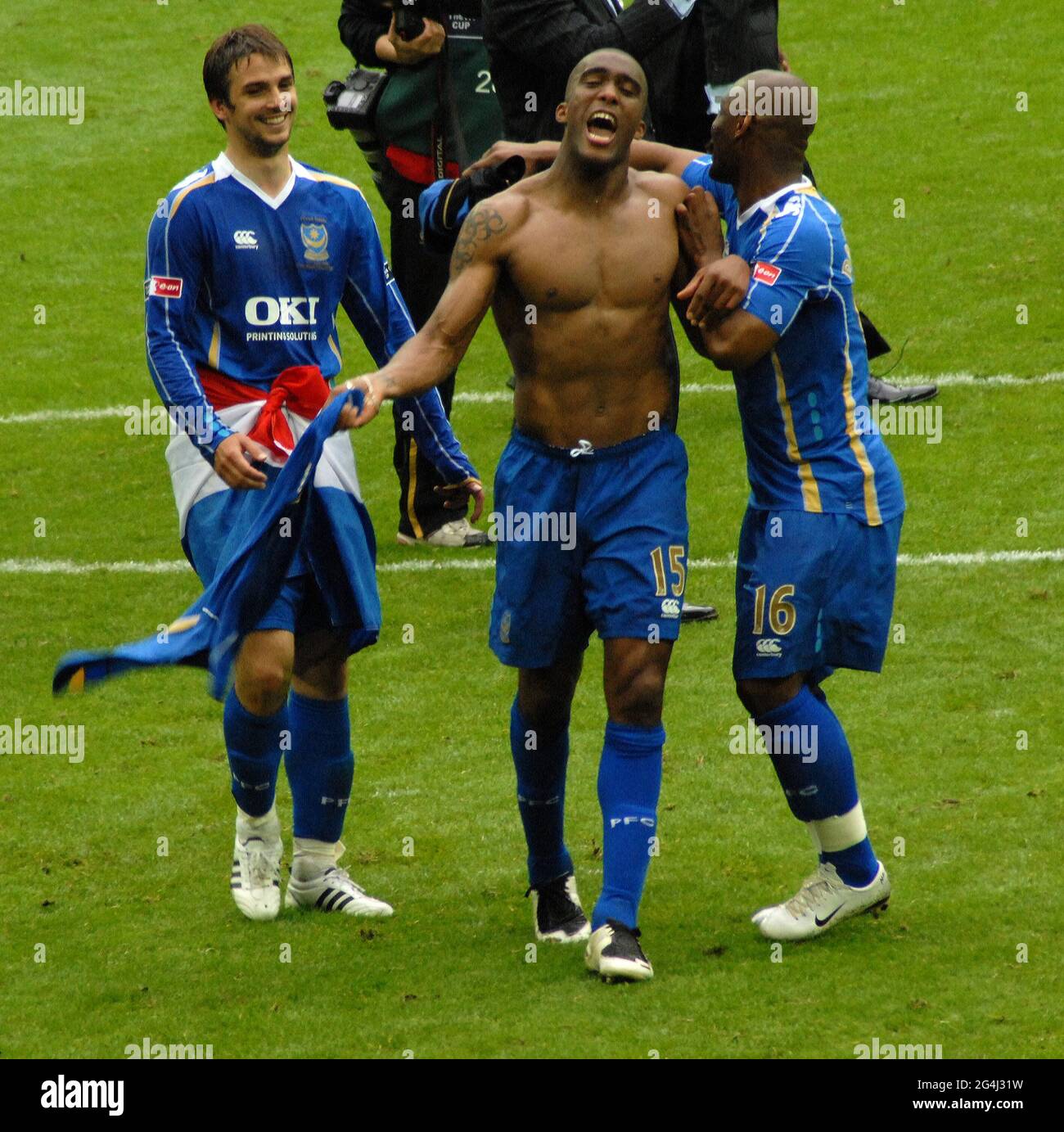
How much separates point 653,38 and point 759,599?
3181mm

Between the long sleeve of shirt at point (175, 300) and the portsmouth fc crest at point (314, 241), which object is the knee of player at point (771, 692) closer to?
the long sleeve of shirt at point (175, 300)

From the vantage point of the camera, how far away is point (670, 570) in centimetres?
564

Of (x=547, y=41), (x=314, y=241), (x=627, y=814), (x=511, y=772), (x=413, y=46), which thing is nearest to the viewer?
(x=627, y=814)

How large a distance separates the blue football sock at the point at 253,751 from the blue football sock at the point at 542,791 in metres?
0.72

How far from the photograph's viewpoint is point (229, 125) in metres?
6.07

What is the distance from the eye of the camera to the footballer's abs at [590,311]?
18.5 feet

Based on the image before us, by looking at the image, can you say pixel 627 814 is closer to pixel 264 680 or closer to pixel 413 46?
pixel 264 680

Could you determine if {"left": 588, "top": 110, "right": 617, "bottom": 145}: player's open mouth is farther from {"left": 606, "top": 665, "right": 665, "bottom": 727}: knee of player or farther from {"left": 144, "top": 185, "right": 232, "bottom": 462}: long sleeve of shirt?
{"left": 606, "top": 665, "right": 665, "bottom": 727}: knee of player

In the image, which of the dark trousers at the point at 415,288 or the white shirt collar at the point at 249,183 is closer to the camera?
the white shirt collar at the point at 249,183

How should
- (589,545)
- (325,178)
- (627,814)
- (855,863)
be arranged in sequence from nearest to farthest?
(627,814), (589,545), (855,863), (325,178)

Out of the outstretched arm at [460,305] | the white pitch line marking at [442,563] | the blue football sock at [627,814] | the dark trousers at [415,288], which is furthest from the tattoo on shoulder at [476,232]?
the dark trousers at [415,288]

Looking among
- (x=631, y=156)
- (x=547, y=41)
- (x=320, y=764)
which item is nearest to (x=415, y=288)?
(x=547, y=41)

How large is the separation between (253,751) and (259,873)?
1.40ft

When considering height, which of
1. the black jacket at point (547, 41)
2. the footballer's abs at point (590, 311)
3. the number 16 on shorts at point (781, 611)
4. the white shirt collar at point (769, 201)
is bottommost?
the number 16 on shorts at point (781, 611)
